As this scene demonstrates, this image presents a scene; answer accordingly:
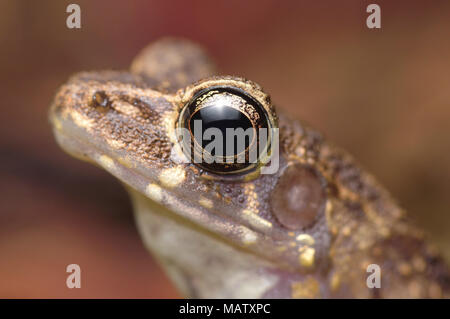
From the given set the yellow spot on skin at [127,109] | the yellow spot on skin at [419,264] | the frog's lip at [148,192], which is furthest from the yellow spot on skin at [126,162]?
the yellow spot on skin at [419,264]

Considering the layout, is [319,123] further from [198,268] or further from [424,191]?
[198,268]

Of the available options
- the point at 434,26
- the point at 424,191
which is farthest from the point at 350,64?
the point at 424,191

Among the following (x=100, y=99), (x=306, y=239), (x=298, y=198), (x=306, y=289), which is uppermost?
(x=100, y=99)

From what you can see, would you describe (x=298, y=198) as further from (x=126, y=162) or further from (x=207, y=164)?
(x=126, y=162)

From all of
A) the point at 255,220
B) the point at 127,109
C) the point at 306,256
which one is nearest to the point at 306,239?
the point at 306,256

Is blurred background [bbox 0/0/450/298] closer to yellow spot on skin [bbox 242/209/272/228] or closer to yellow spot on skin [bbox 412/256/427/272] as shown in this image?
yellow spot on skin [bbox 412/256/427/272]

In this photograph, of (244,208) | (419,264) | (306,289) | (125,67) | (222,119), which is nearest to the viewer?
(222,119)

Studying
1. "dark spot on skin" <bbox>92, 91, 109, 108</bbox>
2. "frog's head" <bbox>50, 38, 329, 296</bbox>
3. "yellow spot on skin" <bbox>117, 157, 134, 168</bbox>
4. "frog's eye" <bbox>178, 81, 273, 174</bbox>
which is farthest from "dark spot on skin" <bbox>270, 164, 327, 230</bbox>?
"dark spot on skin" <bbox>92, 91, 109, 108</bbox>
